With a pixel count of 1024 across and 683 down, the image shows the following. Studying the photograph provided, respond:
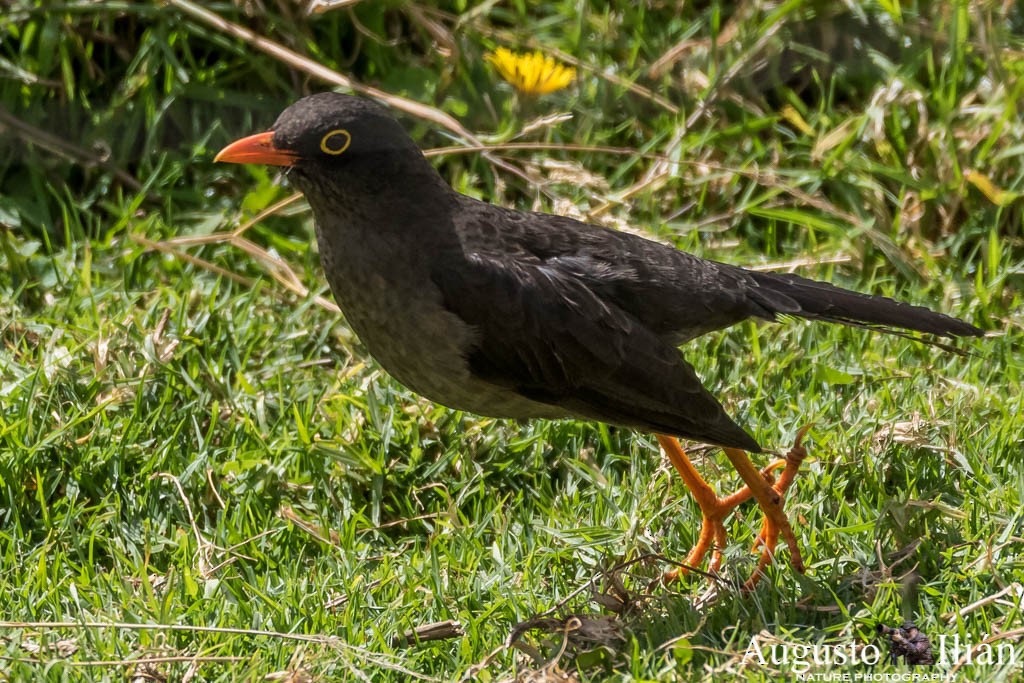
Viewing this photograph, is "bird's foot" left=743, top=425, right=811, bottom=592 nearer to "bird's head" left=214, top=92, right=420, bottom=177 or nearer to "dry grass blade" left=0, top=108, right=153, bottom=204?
"bird's head" left=214, top=92, right=420, bottom=177

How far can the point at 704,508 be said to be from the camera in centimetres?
476

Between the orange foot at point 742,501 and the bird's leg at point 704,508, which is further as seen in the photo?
the bird's leg at point 704,508

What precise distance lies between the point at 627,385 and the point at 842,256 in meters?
2.19

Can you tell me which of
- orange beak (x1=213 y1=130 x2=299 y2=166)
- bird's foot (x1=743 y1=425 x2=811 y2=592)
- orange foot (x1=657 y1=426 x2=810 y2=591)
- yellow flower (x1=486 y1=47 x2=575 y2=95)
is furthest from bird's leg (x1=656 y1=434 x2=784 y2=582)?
yellow flower (x1=486 y1=47 x2=575 y2=95)

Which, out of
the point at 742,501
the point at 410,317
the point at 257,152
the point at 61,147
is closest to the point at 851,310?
the point at 742,501

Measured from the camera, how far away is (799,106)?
23.2 ft

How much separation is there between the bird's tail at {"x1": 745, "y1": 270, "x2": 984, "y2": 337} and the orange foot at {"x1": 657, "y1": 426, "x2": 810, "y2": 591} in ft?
1.59

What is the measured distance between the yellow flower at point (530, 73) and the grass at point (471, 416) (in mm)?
174

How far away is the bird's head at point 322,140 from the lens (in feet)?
14.7

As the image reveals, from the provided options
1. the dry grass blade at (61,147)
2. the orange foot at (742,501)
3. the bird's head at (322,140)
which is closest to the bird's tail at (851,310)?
the orange foot at (742,501)

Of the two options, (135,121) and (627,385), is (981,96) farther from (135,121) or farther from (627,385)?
(135,121)

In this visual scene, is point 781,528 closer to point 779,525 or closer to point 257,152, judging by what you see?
point 779,525

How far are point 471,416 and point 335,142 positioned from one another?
1408 mm

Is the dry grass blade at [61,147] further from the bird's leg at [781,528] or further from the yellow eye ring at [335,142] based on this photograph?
the bird's leg at [781,528]
